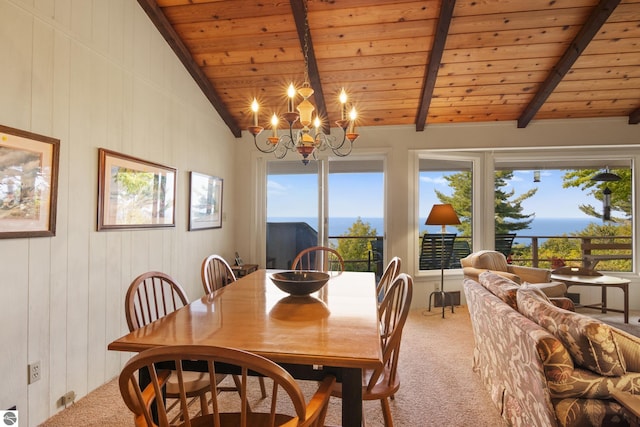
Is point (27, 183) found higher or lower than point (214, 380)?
higher

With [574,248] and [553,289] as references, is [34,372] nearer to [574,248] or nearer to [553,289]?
[553,289]

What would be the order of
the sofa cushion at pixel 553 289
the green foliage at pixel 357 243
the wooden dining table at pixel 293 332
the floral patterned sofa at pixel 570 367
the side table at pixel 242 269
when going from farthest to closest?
1. the green foliage at pixel 357 243
2. the side table at pixel 242 269
3. the sofa cushion at pixel 553 289
4. the floral patterned sofa at pixel 570 367
5. the wooden dining table at pixel 293 332

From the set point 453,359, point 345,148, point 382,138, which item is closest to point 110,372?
point 453,359

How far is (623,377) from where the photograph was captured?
1.52 metres

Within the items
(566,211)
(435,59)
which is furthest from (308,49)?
(566,211)

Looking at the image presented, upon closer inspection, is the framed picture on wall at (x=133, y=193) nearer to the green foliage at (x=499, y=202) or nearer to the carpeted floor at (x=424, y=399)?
the carpeted floor at (x=424, y=399)

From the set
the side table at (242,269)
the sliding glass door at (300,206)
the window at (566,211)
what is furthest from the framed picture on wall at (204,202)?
the window at (566,211)

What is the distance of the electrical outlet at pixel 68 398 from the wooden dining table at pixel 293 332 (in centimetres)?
118

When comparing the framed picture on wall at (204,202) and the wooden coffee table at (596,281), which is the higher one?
the framed picture on wall at (204,202)

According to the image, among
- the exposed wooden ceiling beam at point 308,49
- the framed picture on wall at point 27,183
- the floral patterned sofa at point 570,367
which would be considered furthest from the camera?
the exposed wooden ceiling beam at point 308,49

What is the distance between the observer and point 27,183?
1.93m

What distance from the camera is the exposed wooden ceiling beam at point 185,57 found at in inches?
118

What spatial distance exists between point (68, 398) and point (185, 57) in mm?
2979

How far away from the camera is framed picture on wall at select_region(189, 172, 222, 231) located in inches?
143
